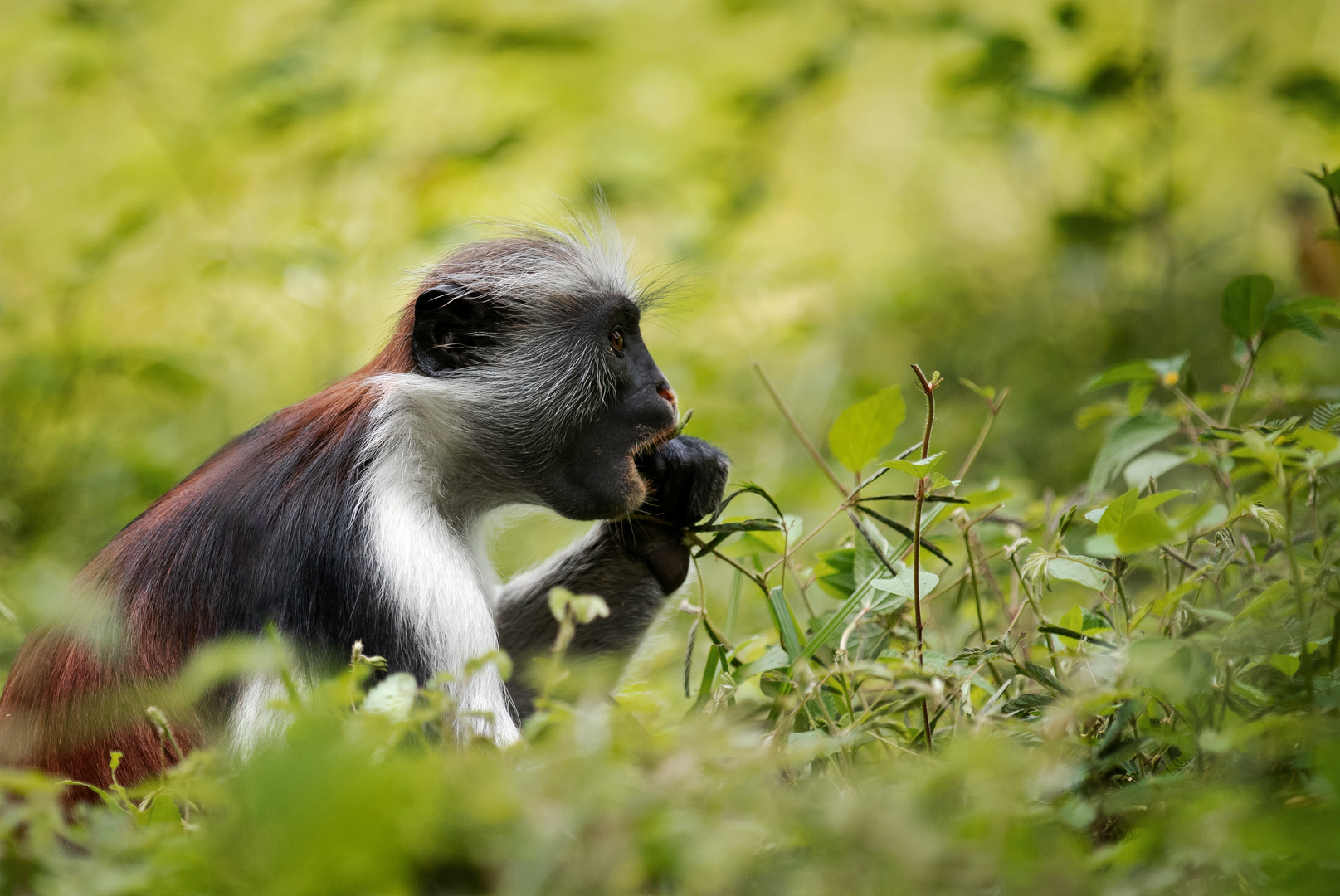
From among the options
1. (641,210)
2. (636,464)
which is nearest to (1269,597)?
(636,464)

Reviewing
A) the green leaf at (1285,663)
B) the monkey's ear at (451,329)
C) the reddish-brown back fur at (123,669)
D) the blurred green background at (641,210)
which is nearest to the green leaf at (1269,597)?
the green leaf at (1285,663)

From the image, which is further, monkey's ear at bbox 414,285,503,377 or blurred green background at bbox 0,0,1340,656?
blurred green background at bbox 0,0,1340,656

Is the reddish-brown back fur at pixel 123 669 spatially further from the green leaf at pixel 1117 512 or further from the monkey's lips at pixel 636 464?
the green leaf at pixel 1117 512

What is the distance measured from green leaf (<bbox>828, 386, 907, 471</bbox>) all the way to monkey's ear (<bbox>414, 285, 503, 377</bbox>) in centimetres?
128

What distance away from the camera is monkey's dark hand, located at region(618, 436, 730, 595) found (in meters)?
3.22

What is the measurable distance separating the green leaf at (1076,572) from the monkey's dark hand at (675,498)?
1.15m

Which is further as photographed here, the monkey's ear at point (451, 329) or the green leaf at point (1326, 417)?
the monkey's ear at point (451, 329)

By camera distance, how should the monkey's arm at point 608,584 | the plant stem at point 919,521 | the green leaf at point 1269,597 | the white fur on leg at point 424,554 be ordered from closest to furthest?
1. the green leaf at point 1269,597
2. the plant stem at point 919,521
3. the white fur on leg at point 424,554
4. the monkey's arm at point 608,584

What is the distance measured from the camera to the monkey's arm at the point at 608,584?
A: 3408mm

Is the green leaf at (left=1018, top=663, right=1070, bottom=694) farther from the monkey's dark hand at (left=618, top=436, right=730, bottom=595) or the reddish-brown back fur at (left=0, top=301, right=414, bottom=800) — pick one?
the reddish-brown back fur at (left=0, top=301, right=414, bottom=800)

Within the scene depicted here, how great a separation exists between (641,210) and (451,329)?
17.0ft

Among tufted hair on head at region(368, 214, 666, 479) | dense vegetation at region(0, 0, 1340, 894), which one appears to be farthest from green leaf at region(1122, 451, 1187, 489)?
tufted hair on head at region(368, 214, 666, 479)

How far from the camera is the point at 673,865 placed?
1.45 metres

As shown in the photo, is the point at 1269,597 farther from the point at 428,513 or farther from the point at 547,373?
the point at 547,373
